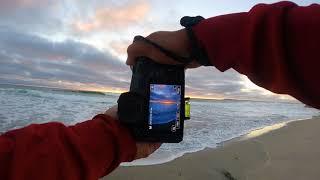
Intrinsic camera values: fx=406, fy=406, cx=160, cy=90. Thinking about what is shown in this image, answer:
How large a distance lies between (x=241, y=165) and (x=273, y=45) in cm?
587

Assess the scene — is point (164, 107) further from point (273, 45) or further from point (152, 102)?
point (273, 45)

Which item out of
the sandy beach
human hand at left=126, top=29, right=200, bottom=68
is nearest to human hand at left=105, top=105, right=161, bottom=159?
human hand at left=126, top=29, right=200, bottom=68

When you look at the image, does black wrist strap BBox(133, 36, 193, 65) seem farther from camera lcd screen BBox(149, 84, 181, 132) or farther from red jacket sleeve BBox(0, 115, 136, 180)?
red jacket sleeve BBox(0, 115, 136, 180)

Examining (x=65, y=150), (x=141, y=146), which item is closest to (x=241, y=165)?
(x=141, y=146)

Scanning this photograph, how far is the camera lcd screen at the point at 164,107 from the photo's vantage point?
4.51 ft

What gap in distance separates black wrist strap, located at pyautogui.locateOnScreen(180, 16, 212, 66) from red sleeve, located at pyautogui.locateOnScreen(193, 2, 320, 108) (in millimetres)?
23

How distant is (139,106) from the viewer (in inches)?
53.9

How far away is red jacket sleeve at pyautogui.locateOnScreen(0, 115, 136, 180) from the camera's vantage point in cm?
114

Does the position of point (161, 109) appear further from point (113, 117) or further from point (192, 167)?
point (192, 167)

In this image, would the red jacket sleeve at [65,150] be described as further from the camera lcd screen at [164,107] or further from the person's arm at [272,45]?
the person's arm at [272,45]

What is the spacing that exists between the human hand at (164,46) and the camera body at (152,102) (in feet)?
0.09

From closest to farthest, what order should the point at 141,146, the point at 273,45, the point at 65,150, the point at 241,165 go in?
1. the point at 273,45
2. the point at 65,150
3. the point at 141,146
4. the point at 241,165

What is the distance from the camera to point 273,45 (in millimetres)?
1037

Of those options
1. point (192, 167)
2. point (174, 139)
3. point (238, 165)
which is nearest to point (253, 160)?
point (238, 165)
